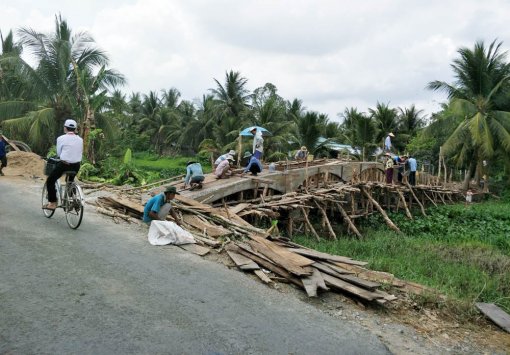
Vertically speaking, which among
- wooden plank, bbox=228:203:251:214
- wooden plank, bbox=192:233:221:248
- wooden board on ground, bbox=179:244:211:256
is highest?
wooden plank, bbox=228:203:251:214

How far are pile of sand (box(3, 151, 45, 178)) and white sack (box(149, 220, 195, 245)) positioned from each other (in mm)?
9555

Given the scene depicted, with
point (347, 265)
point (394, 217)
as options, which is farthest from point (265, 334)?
point (394, 217)

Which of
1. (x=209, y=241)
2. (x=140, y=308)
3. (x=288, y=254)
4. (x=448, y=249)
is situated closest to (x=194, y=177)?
(x=209, y=241)

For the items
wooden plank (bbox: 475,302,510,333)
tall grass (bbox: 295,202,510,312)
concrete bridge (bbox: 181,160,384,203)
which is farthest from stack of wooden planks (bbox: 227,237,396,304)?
concrete bridge (bbox: 181,160,384,203)

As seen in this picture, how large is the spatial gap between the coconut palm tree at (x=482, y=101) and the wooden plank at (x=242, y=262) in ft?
64.2

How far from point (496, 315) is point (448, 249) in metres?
8.39

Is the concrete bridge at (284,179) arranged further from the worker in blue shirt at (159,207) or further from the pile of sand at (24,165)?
the pile of sand at (24,165)

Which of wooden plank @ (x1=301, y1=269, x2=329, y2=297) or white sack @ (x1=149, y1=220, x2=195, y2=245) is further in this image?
white sack @ (x1=149, y1=220, x2=195, y2=245)

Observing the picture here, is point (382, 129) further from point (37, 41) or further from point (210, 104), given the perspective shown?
point (37, 41)

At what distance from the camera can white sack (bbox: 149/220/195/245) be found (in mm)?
7070

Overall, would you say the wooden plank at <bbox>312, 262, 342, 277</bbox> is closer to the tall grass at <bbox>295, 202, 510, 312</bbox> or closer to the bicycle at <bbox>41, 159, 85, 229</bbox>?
the tall grass at <bbox>295, 202, 510, 312</bbox>

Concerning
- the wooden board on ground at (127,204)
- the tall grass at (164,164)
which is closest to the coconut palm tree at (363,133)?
the tall grass at (164,164)

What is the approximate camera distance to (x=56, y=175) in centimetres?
726

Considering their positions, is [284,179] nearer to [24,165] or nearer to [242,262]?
[242,262]
